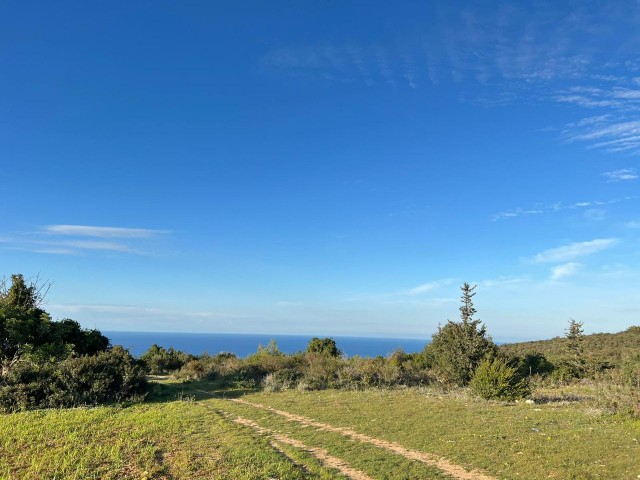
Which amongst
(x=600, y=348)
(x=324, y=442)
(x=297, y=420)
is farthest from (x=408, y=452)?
(x=600, y=348)

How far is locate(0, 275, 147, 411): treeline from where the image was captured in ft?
51.0

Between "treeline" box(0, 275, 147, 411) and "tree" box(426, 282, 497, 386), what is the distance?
15113mm

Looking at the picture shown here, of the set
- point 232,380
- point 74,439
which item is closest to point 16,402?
point 74,439

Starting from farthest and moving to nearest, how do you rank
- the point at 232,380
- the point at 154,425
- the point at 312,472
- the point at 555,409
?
the point at 232,380 → the point at 555,409 → the point at 154,425 → the point at 312,472

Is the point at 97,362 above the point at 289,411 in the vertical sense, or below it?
above

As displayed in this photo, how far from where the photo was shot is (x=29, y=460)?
9.35 meters

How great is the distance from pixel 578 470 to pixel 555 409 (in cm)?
774

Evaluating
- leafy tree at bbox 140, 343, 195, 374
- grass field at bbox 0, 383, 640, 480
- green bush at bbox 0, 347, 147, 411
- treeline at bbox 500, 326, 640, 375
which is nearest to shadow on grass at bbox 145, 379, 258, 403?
green bush at bbox 0, 347, 147, 411

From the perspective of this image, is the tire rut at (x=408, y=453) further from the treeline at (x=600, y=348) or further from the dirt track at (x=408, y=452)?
the treeline at (x=600, y=348)

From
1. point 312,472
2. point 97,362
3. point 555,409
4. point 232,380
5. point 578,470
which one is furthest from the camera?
point 232,380

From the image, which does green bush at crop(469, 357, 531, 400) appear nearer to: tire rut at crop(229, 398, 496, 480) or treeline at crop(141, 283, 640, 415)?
treeline at crop(141, 283, 640, 415)

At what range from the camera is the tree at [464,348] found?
73.0 ft

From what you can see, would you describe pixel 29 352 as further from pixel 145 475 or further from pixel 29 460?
pixel 145 475

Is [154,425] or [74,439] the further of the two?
[154,425]
